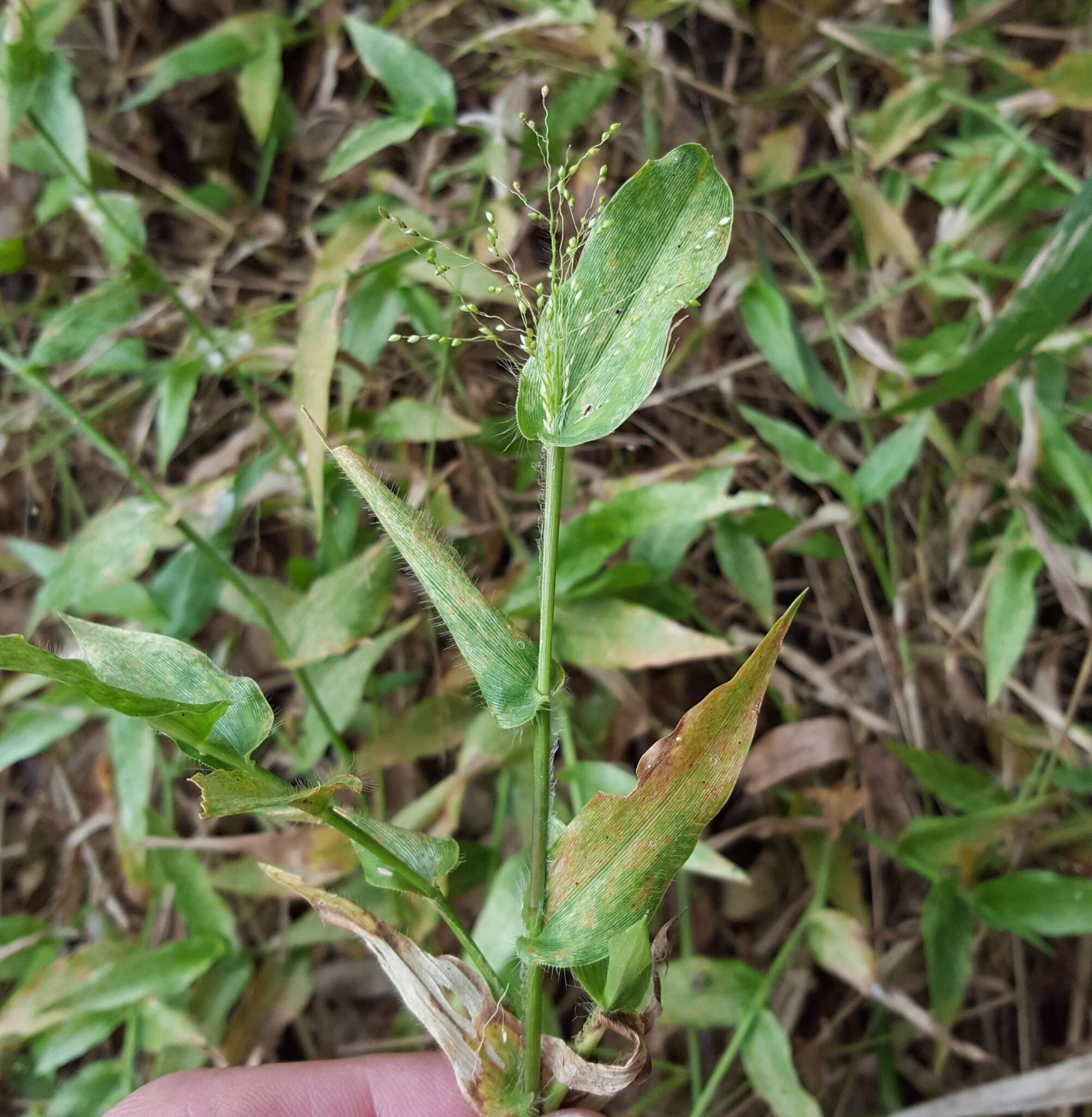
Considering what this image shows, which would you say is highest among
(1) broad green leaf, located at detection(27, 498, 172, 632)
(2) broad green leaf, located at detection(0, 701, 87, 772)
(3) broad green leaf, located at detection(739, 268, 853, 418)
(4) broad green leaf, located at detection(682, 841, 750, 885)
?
(3) broad green leaf, located at detection(739, 268, 853, 418)

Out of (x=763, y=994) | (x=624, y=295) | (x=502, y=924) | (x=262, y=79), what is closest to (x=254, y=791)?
(x=624, y=295)

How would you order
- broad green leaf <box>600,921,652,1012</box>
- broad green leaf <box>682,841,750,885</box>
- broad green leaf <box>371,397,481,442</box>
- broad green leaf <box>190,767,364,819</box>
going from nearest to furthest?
broad green leaf <box>190,767,364,819</box> → broad green leaf <box>600,921,652,1012</box> → broad green leaf <box>682,841,750,885</box> → broad green leaf <box>371,397,481,442</box>

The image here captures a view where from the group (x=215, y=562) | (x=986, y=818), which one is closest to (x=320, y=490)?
(x=215, y=562)

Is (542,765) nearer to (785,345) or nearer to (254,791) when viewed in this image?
(254,791)

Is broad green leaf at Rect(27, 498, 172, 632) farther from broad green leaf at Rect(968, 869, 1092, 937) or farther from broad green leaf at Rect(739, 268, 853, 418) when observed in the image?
broad green leaf at Rect(968, 869, 1092, 937)

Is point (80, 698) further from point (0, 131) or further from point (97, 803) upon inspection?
point (0, 131)

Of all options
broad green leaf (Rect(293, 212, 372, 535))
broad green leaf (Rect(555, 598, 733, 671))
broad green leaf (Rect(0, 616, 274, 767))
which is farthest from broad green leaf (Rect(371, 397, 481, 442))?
broad green leaf (Rect(0, 616, 274, 767))
